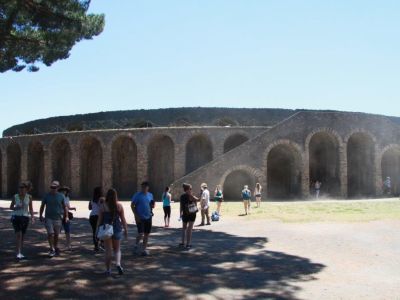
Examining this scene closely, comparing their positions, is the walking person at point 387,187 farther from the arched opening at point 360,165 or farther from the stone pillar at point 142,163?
the stone pillar at point 142,163

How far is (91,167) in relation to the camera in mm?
30328

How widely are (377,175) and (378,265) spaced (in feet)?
62.2

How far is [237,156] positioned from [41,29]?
44.5ft

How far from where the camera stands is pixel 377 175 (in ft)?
84.0

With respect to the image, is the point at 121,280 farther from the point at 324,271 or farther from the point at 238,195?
the point at 238,195

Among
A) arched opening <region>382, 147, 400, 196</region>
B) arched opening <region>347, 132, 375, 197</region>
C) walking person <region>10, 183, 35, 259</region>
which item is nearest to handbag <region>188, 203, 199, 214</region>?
walking person <region>10, 183, 35, 259</region>

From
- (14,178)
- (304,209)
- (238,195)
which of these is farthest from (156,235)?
(14,178)

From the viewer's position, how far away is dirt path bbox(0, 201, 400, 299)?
6137 millimetres

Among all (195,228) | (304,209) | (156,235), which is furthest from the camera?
(304,209)

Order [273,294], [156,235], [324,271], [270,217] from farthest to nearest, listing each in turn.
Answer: [270,217] → [156,235] → [324,271] → [273,294]

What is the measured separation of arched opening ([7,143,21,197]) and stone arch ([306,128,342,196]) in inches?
825

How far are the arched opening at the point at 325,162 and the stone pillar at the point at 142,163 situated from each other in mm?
9926

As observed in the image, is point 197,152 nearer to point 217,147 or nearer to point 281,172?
point 217,147

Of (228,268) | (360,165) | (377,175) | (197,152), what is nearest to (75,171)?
(197,152)
